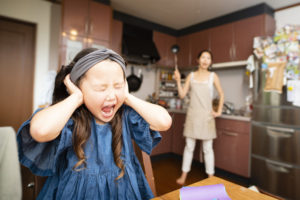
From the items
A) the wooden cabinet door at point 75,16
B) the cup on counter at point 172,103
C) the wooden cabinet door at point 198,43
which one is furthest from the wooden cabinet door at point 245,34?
the wooden cabinet door at point 75,16

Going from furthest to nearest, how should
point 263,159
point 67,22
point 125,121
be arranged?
point 67,22, point 263,159, point 125,121

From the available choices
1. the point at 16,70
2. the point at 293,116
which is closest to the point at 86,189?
the point at 293,116

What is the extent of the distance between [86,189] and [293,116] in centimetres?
210

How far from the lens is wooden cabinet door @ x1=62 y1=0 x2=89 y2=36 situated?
225 cm

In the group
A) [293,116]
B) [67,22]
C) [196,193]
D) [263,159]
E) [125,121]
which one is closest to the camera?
[196,193]

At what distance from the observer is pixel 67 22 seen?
226cm

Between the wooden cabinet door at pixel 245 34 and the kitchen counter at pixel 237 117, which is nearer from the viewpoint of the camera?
the kitchen counter at pixel 237 117

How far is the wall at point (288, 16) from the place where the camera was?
2428mm

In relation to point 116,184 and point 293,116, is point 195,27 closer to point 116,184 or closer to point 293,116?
point 293,116

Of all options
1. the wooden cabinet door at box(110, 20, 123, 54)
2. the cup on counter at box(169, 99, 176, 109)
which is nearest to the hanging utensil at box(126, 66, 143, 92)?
the wooden cabinet door at box(110, 20, 123, 54)

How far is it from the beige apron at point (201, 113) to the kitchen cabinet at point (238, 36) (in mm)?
853

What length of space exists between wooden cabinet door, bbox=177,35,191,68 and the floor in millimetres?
1679

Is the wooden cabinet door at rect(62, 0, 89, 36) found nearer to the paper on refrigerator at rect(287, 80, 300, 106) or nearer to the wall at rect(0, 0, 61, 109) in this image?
the wall at rect(0, 0, 61, 109)

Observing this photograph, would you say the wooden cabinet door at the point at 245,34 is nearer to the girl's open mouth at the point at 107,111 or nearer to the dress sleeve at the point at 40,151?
the girl's open mouth at the point at 107,111
